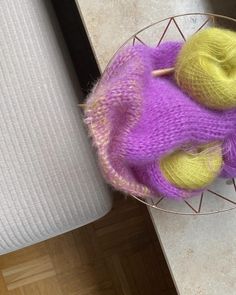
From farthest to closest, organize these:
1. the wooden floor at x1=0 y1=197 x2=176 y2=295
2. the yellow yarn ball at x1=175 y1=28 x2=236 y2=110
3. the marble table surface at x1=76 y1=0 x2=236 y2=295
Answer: the wooden floor at x1=0 y1=197 x2=176 y2=295, the marble table surface at x1=76 y1=0 x2=236 y2=295, the yellow yarn ball at x1=175 y1=28 x2=236 y2=110

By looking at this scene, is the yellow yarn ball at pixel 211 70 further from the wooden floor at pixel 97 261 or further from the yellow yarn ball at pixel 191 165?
the wooden floor at pixel 97 261

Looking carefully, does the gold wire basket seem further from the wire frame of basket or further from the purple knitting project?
the purple knitting project

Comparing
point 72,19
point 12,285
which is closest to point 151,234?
point 12,285

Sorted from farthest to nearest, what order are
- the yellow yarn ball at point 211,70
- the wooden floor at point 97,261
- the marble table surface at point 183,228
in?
the wooden floor at point 97,261, the marble table surface at point 183,228, the yellow yarn ball at point 211,70

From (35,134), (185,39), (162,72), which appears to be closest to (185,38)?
(185,39)

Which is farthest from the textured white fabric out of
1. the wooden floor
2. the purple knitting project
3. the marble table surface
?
the wooden floor

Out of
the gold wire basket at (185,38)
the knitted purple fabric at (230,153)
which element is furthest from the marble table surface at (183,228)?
the knitted purple fabric at (230,153)

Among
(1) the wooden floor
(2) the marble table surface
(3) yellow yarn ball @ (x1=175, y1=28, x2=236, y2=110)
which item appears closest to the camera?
(3) yellow yarn ball @ (x1=175, y1=28, x2=236, y2=110)
